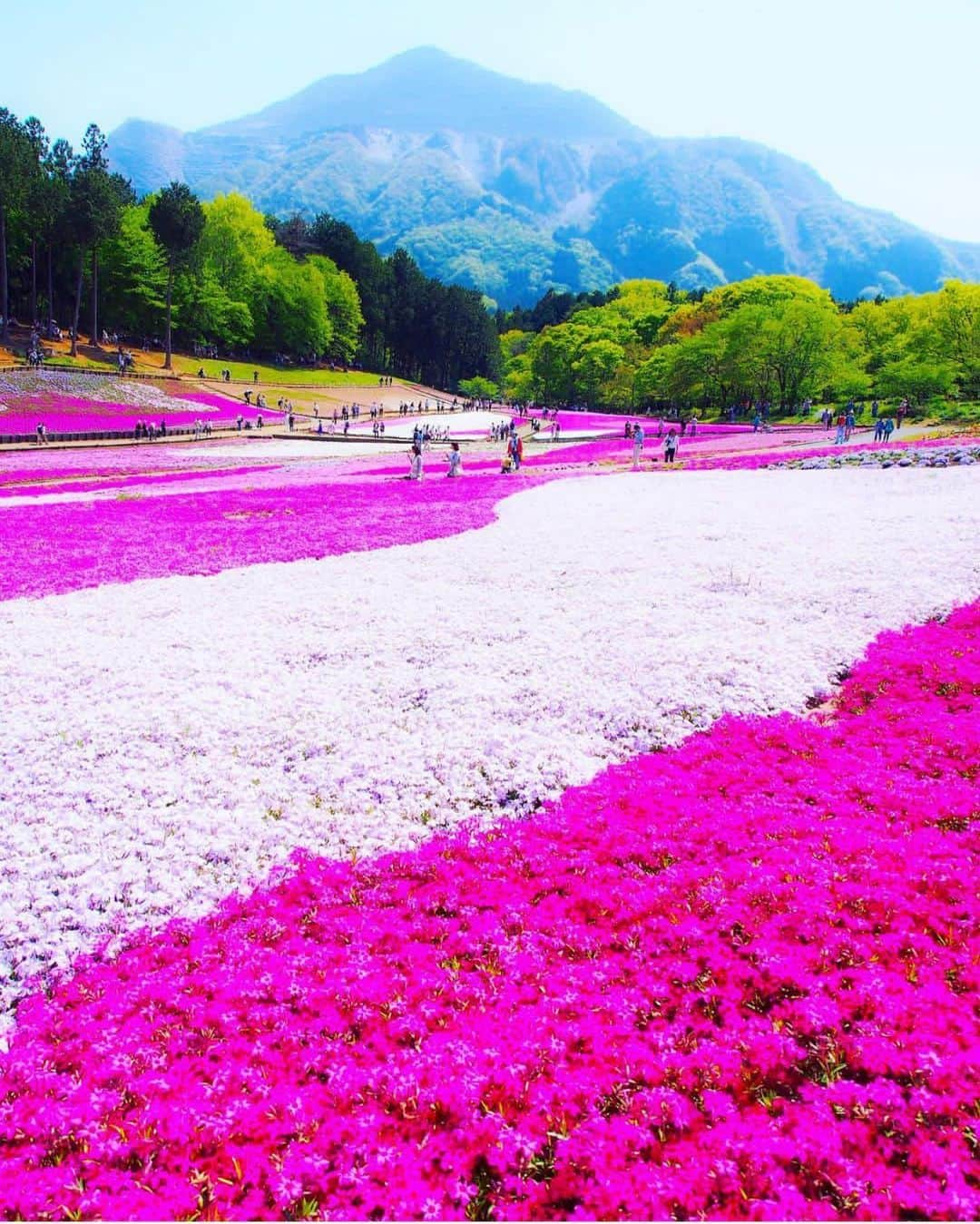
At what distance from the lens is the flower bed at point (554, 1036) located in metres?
4.66

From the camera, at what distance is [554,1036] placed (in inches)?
227

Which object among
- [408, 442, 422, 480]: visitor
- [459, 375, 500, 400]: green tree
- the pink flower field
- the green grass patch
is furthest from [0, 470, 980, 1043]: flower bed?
[459, 375, 500, 400]: green tree

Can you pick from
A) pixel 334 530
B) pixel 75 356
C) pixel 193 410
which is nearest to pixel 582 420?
pixel 193 410

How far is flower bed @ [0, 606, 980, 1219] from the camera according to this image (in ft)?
15.3

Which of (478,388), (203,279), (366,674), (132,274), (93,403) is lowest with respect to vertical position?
(366,674)

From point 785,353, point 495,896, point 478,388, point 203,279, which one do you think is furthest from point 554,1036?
point 478,388

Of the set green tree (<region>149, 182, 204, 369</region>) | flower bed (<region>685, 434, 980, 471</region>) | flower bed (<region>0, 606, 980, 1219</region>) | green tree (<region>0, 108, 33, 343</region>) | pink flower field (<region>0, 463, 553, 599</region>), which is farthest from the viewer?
green tree (<region>149, 182, 204, 369</region>)

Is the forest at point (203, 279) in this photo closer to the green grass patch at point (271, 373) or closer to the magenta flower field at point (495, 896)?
the green grass patch at point (271, 373)

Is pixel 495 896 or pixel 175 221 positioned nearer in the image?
pixel 495 896

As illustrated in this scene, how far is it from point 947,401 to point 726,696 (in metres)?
72.1

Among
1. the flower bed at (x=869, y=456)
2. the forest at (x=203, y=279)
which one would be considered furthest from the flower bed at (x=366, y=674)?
the forest at (x=203, y=279)

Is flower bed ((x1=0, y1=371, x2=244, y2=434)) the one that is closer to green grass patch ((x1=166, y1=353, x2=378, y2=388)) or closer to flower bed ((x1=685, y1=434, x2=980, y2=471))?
green grass patch ((x1=166, y1=353, x2=378, y2=388))

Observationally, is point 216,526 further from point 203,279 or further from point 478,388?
point 478,388

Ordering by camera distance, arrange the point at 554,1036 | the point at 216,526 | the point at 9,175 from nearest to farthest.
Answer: the point at 554,1036, the point at 216,526, the point at 9,175
